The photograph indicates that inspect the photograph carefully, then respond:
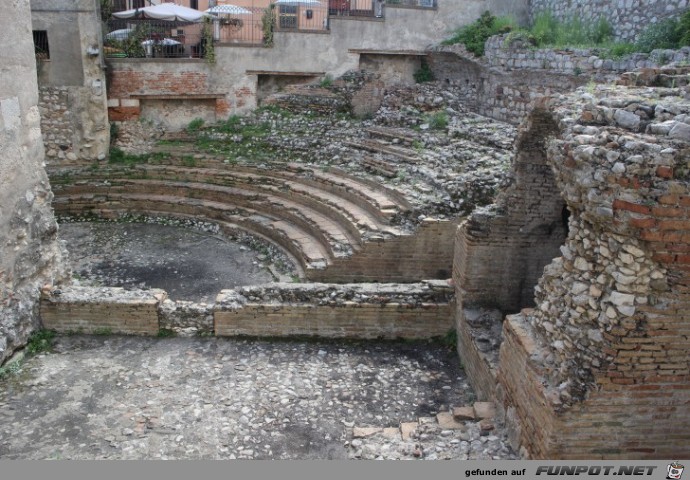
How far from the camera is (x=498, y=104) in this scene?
45.7 ft

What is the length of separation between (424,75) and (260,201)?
6.90 meters

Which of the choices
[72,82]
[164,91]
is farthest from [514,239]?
[72,82]

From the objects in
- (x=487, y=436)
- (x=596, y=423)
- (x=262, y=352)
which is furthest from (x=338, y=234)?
(x=596, y=423)

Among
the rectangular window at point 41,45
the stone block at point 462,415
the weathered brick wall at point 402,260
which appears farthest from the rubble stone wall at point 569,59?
the rectangular window at point 41,45

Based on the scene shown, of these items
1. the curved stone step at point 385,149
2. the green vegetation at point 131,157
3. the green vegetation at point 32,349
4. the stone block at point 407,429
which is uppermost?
the curved stone step at point 385,149

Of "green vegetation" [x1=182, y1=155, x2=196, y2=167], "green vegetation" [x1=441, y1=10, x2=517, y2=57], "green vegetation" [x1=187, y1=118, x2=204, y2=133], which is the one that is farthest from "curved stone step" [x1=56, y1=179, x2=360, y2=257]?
"green vegetation" [x1=441, y1=10, x2=517, y2=57]

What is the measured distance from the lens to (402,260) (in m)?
9.06

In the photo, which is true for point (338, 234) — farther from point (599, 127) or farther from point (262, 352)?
point (599, 127)

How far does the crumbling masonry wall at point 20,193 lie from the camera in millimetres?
6637

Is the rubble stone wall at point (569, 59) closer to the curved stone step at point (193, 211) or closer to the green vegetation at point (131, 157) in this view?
the curved stone step at point (193, 211)

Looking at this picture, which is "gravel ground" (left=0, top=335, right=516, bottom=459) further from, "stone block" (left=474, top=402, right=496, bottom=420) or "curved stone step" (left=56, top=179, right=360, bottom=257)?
"curved stone step" (left=56, top=179, right=360, bottom=257)

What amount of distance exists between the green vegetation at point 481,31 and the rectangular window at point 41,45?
9.65 metres

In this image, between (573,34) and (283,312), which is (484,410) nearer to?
(283,312)

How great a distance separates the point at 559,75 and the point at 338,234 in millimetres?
5770
